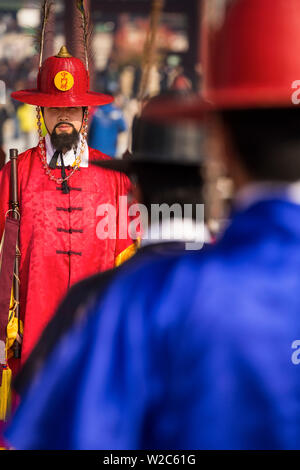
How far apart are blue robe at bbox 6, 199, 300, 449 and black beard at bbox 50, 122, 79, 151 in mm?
2910

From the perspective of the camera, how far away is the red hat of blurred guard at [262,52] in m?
1.25

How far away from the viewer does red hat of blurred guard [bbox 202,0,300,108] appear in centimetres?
125

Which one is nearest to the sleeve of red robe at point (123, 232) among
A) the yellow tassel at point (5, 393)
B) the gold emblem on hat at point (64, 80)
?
the gold emblem on hat at point (64, 80)

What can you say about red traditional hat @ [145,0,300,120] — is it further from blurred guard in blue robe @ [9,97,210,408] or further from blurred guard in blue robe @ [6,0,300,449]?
blurred guard in blue robe @ [9,97,210,408]

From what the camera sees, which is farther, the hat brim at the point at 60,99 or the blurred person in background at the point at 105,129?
the blurred person in background at the point at 105,129

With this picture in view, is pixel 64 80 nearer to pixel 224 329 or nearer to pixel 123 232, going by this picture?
pixel 123 232

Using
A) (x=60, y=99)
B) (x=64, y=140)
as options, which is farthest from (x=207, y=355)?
(x=60, y=99)

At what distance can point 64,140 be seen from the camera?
408 cm

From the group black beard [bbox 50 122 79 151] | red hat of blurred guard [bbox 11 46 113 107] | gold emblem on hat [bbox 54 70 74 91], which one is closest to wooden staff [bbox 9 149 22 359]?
black beard [bbox 50 122 79 151]

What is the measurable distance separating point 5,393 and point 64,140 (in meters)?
1.24

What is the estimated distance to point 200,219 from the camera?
1759 millimetres

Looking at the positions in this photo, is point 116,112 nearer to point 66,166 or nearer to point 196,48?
point 196,48

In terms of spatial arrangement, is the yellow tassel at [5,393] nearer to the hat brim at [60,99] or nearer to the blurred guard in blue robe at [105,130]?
the hat brim at [60,99]

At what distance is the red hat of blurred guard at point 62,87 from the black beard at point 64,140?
14cm
